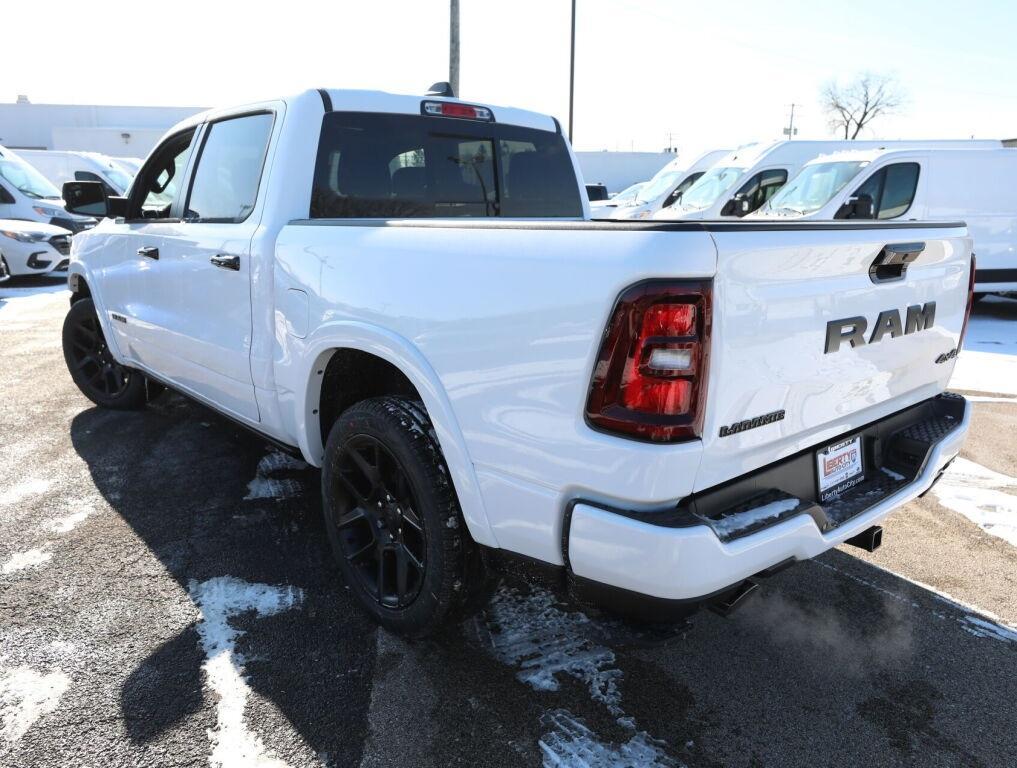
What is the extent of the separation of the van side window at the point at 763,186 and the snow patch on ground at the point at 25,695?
34.5ft

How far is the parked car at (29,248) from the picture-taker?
11258 mm

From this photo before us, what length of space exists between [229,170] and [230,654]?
222 centimetres

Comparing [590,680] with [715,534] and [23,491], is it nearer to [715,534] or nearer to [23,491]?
[715,534]

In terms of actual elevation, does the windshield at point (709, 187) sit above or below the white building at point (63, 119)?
below

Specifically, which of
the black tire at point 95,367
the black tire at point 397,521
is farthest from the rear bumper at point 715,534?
the black tire at point 95,367

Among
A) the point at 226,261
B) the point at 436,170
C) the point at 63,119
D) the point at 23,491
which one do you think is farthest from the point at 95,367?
the point at 63,119

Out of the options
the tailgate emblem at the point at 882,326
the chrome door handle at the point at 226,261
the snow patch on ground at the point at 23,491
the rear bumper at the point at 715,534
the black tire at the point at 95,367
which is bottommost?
the snow patch on ground at the point at 23,491

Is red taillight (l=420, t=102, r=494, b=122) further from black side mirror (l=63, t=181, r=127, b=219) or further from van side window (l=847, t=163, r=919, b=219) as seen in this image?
van side window (l=847, t=163, r=919, b=219)

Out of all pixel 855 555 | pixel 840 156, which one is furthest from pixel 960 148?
pixel 855 555

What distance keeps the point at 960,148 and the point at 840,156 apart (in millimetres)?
1567

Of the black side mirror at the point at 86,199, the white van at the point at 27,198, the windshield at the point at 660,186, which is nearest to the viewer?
the black side mirror at the point at 86,199

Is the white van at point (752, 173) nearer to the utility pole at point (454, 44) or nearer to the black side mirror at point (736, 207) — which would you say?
the black side mirror at point (736, 207)

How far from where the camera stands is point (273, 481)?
4.16m

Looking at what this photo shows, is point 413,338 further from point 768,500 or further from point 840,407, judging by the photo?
point 840,407
